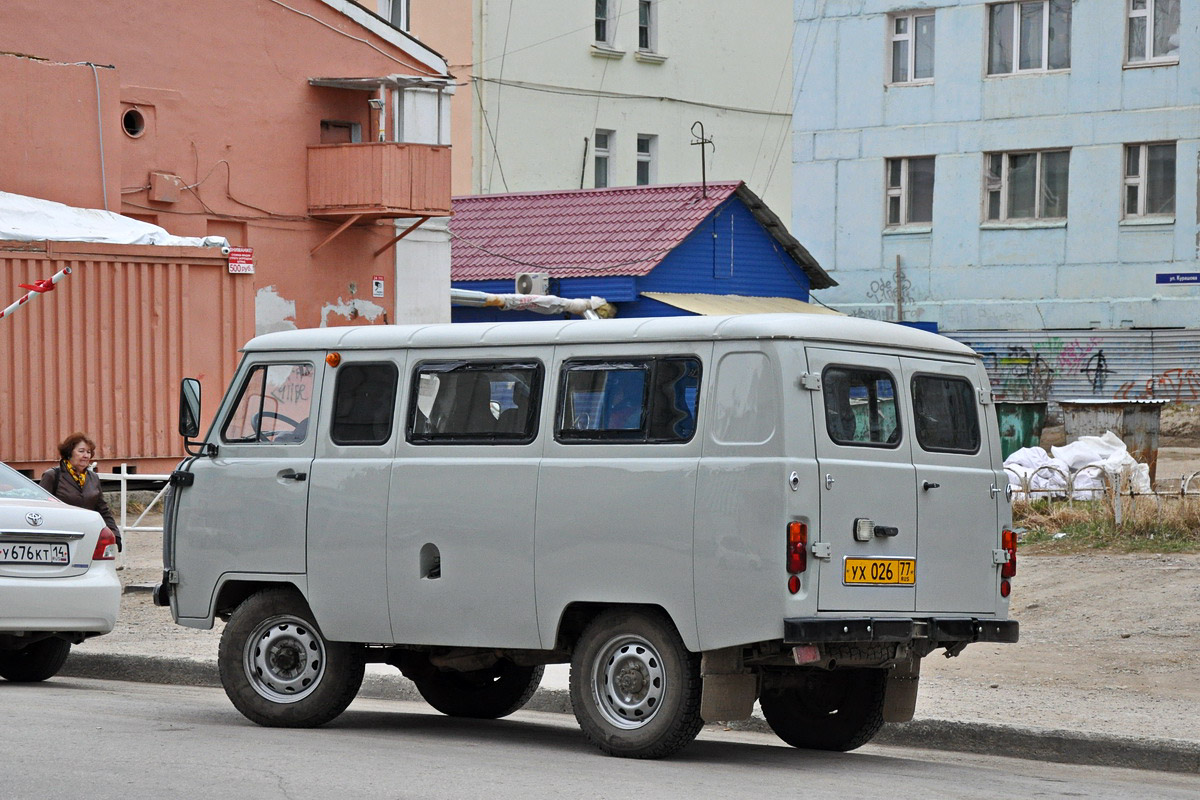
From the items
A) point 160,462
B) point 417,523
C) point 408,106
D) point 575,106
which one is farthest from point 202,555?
point 575,106

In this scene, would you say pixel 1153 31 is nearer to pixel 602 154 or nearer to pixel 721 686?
pixel 602 154

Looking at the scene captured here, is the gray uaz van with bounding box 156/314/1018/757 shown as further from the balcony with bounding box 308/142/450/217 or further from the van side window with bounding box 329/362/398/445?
the balcony with bounding box 308/142/450/217

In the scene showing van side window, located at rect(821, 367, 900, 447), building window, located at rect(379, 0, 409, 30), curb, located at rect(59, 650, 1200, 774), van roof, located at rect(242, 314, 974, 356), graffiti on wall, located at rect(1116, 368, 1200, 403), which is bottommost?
curb, located at rect(59, 650, 1200, 774)

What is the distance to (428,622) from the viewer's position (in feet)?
30.6

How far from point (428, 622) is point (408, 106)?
2074cm

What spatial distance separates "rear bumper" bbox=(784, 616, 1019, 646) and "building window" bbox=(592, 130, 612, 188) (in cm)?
3661

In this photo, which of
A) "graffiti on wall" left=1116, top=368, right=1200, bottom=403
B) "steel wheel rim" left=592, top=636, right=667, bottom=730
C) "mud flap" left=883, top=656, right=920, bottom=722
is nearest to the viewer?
"steel wheel rim" left=592, top=636, right=667, bottom=730

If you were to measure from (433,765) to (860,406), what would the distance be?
8.78 ft

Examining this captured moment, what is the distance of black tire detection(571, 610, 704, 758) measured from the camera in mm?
8602

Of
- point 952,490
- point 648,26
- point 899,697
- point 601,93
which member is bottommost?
point 899,697

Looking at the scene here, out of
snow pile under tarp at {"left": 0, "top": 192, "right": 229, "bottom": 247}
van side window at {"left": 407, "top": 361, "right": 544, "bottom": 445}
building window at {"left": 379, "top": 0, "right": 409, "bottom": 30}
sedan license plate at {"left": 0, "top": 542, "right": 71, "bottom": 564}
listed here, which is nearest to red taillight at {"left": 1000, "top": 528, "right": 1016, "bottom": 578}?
van side window at {"left": 407, "top": 361, "right": 544, "bottom": 445}

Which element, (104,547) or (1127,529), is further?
(1127,529)

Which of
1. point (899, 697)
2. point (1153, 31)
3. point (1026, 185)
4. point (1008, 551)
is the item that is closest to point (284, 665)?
point (899, 697)

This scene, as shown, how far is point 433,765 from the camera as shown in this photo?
8438 mm
